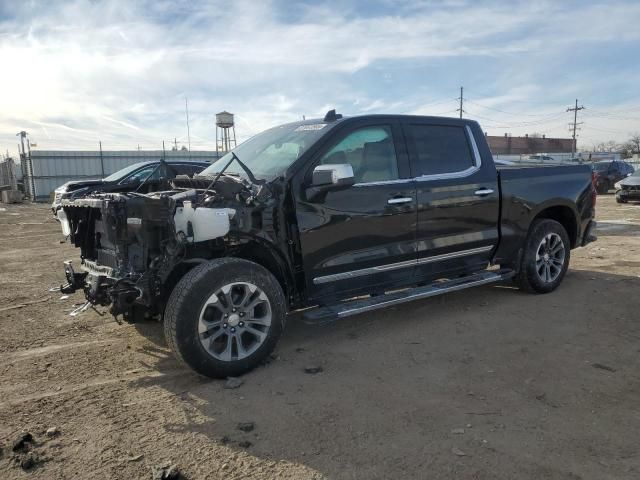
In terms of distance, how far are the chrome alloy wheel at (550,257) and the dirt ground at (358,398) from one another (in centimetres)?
44

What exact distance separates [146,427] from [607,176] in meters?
24.9

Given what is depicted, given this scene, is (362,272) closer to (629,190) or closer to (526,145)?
(629,190)

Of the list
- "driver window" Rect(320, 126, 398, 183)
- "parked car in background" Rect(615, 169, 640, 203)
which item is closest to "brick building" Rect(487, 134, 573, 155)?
"parked car in background" Rect(615, 169, 640, 203)

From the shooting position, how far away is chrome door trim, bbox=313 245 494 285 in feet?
13.8

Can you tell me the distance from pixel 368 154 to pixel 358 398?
7.00ft

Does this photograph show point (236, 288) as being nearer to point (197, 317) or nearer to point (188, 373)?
point (197, 317)

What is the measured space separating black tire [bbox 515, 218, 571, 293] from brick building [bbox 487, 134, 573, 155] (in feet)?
190

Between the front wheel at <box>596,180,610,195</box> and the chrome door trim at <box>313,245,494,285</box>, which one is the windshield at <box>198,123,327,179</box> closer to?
the chrome door trim at <box>313,245,494,285</box>

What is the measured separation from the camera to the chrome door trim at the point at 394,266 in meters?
4.20

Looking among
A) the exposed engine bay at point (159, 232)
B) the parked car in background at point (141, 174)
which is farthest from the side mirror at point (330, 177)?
the parked car in background at point (141, 174)

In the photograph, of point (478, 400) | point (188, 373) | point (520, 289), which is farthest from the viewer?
point (520, 289)

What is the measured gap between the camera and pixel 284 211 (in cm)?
398

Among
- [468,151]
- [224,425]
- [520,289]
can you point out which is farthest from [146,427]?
[520,289]

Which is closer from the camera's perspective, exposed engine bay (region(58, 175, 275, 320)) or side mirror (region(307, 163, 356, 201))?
exposed engine bay (region(58, 175, 275, 320))
